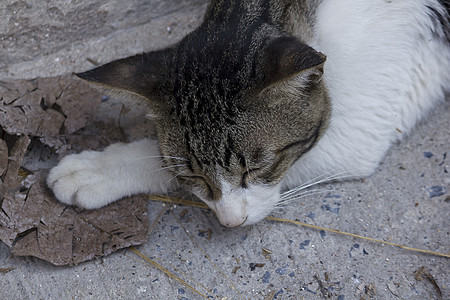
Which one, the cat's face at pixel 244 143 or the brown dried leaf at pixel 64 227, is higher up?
Result: the cat's face at pixel 244 143

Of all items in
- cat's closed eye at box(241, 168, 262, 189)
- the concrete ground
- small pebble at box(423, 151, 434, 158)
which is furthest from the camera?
small pebble at box(423, 151, 434, 158)

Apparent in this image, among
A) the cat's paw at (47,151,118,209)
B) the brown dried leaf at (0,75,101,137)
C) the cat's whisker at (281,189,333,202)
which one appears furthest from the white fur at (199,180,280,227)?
the brown dried leaf at (0,75,101,137)

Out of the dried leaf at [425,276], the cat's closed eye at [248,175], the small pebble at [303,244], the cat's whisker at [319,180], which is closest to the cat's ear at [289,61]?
the cat's closed eye at [248,175]

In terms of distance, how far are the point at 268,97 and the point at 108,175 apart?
2.92 feet

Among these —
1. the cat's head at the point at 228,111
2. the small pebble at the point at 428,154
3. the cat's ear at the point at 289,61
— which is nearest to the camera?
the cat's ear at the point at 289,61

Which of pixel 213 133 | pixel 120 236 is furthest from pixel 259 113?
pixel 120 236

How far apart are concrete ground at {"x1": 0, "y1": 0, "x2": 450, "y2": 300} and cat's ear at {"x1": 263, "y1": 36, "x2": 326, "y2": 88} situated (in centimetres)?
75

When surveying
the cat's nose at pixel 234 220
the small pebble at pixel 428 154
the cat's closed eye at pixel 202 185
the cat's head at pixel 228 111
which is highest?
the cat's head at pixel 228 111

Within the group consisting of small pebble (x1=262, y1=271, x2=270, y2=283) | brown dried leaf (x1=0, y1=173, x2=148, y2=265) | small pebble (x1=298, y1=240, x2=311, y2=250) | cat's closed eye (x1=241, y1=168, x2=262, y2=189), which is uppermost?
cat's closed eye (x1=241, y1=168, x2=262, y2=189)

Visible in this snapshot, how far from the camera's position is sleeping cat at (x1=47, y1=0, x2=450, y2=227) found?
1672 millimetres

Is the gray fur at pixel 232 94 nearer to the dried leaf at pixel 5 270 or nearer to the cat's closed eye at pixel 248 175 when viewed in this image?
the cat's closed eye at pixel 248 175

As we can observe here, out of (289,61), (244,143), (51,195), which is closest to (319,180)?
(244,143)

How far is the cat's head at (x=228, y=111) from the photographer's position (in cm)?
165

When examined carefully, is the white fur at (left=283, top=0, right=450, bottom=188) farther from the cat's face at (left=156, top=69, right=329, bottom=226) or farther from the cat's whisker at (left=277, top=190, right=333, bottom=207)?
the cat's face at (left=156, top=69, right=329, bottom=226)
